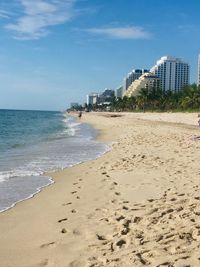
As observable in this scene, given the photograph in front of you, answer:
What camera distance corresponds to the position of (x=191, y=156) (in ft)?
46.9

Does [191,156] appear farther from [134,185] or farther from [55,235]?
[55,235]

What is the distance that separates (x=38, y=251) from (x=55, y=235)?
2.15 feet

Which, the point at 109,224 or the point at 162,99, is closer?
the point at 109,224

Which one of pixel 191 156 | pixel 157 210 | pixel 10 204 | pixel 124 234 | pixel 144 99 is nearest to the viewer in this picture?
pixel 124 234

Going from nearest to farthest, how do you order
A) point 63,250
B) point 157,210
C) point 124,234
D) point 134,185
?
point 63,250, point 124,234, point 157,210, point 134,185

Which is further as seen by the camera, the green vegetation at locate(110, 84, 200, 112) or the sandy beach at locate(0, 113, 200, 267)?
the green vegetation at locate(110, 84, 200, 112)

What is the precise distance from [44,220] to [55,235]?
39.5 inches

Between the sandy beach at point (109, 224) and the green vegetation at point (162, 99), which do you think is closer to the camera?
the sandy beach at point (109, 224)

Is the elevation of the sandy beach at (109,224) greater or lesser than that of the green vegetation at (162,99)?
lesser

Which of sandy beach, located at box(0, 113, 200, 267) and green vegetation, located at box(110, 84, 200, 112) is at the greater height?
green vegetation, located at box(110, 84, 200, 112)

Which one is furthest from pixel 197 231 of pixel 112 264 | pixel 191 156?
pixel 191 156

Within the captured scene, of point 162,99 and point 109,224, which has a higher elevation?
point 162,99

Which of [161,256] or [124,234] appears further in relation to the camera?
[124,234]

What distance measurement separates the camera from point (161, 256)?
4.57 meters
